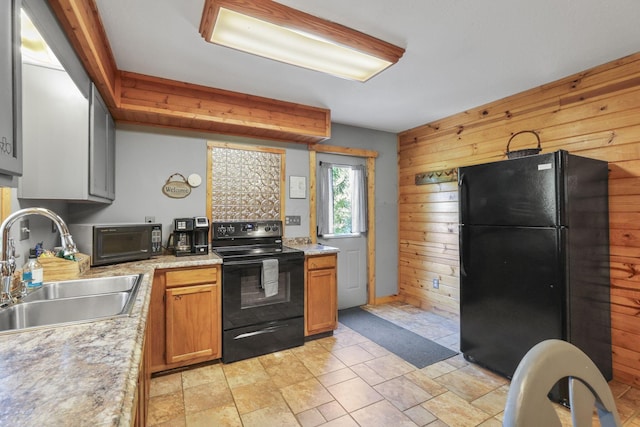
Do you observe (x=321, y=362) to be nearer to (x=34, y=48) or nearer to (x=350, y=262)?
(x=350, y=262)

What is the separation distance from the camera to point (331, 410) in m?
2.01

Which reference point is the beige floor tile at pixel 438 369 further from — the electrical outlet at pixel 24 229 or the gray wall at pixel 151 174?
the electrical outlet at pixel 24 229

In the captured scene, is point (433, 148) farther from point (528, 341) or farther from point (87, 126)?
point (87, 126)

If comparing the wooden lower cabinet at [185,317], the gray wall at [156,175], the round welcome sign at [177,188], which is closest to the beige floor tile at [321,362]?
the wooden lower cabinet at [185,317]

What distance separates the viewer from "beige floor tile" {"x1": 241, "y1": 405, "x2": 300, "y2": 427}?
73.8 inches

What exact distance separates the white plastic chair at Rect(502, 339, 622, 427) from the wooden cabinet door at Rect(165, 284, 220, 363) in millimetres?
2379

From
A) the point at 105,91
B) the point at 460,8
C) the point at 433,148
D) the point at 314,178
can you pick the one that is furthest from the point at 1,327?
the point at 433,148

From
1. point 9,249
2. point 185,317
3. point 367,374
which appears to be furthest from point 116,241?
point 367,374

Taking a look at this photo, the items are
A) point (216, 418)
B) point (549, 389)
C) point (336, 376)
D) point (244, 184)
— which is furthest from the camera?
point (244, 184)

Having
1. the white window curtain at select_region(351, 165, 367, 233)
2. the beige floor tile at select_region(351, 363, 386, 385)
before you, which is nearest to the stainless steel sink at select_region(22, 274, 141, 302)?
the beige floor tile at select_region(351, 363, 386, 385)

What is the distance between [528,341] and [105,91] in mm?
3544

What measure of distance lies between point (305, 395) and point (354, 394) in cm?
35

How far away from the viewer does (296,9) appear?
5.81 ft

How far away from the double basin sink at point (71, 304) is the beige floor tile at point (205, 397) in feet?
2.97
